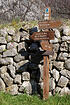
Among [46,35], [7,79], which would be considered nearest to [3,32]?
[7,79]

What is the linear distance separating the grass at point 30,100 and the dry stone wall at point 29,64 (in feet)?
0.80

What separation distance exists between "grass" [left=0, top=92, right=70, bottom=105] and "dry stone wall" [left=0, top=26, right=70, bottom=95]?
24 cm

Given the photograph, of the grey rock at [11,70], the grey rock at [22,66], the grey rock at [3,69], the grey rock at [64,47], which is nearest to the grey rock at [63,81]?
the grey rock at [64,47]

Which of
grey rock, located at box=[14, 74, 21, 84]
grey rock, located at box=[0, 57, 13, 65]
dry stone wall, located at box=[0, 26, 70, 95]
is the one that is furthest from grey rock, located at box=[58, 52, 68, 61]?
grey rock, located at box=[0, 57, 13, 65]

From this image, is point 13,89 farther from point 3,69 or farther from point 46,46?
point 46,46

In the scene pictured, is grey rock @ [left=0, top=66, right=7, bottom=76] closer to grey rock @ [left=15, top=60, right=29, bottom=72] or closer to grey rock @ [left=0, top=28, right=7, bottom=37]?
grey rock @ [left=15, top=60, right=29, bottom=72]

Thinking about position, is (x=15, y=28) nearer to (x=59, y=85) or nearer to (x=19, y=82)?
(x=19, y=82)

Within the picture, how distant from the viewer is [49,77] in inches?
180

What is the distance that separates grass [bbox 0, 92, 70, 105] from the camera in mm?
4098

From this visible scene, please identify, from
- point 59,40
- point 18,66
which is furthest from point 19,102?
point 59,40

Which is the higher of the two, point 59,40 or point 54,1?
point 54,1

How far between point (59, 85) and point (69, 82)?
27 cm

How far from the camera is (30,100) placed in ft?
14.0

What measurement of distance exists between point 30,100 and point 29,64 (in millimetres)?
969
